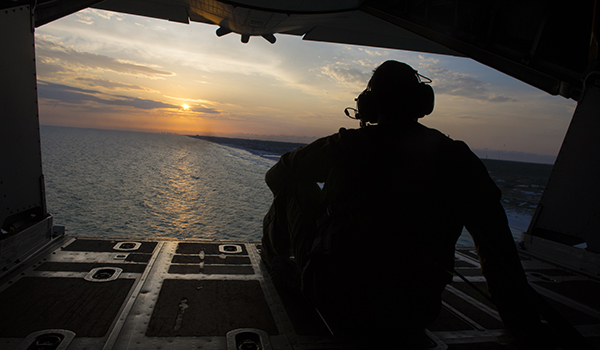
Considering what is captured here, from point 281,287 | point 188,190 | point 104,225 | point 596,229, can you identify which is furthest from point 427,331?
point 188,190

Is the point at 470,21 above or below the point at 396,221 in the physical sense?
above

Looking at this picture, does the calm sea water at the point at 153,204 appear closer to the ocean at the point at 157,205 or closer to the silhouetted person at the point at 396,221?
the ocean at the point at 157,205

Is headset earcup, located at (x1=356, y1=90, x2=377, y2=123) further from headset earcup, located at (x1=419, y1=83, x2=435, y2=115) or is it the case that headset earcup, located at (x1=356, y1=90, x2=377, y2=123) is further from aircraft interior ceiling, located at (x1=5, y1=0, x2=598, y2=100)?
aircraft interior ceiling, located at (x1=5, y1=0, x2=598, y2=100)

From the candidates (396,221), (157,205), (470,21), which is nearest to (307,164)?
(396,221)

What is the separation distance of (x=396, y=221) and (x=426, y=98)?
73 centimetres

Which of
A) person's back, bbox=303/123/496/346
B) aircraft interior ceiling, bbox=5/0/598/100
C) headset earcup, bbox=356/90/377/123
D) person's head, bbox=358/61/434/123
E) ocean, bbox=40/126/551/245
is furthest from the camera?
ocean, bbox=40/126/551/245

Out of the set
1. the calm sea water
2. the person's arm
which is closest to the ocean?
the calm sea water

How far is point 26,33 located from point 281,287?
3195 millimetres

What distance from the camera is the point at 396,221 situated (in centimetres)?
138

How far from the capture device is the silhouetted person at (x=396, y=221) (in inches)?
54.6

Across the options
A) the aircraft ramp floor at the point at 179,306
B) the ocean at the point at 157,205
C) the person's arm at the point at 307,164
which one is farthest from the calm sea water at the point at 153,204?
the person's arm at the point at 307,164

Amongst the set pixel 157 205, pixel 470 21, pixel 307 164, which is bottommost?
pixel 157 205

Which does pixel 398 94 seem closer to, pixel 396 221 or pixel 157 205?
pixel 396 221

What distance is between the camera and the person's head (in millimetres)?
1554
